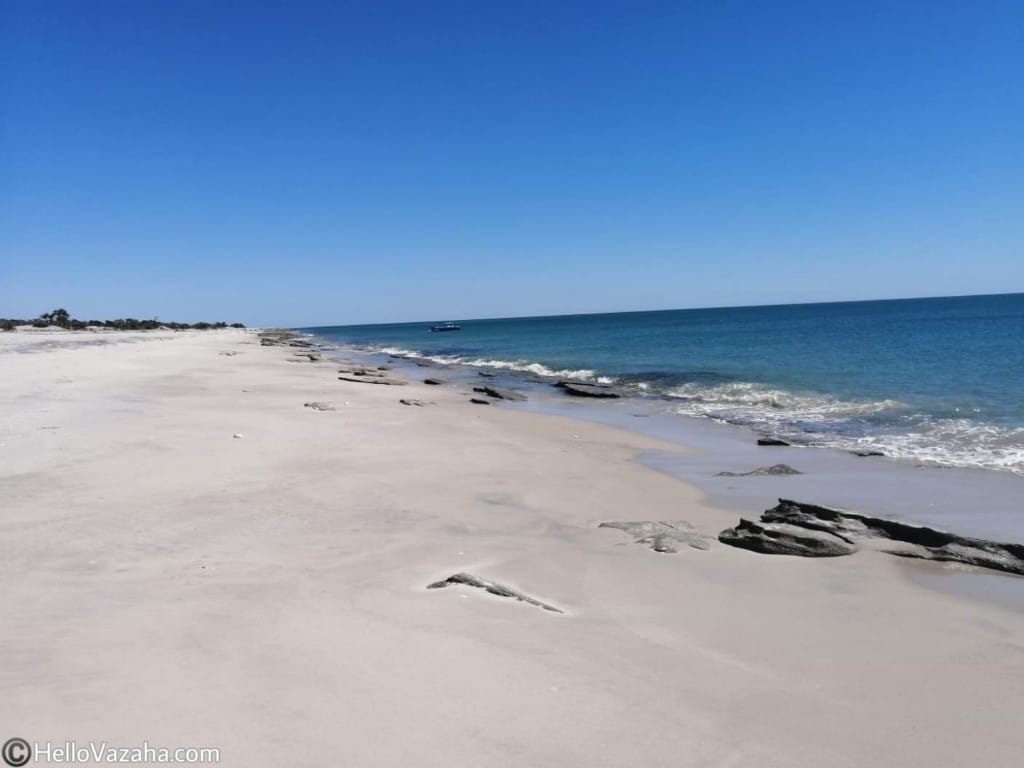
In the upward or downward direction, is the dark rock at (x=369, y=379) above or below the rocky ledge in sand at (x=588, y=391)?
above

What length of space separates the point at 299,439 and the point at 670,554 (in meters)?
8.33

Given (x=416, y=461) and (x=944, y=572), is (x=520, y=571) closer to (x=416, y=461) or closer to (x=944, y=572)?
(x=944, y=572)

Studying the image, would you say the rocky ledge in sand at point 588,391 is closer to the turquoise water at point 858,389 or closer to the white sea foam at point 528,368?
the turquoise water at point 858,389

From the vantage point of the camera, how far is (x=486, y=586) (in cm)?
562

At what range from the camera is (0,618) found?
452cm

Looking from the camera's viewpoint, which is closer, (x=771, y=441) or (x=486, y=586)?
(x=486, y=586)

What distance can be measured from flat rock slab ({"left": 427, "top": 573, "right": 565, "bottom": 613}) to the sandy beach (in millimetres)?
72

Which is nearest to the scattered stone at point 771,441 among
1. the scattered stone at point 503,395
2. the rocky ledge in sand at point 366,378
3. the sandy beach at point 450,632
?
the sandy beach at point 450,632

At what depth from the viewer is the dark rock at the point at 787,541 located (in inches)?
277

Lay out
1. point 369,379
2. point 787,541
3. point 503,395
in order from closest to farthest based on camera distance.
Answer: point 787,541 → point 503,395 → point 369,379

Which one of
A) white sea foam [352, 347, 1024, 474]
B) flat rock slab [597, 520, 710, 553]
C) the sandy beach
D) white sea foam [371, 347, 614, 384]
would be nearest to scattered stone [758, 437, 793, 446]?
white sea foam [352, 347, 1024, 474]

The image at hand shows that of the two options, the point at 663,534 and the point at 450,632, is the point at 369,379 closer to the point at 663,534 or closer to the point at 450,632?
the point at 663,534

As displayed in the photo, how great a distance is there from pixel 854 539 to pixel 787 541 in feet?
2.94

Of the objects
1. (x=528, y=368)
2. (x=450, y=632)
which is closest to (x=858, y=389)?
(x=528, y=368)
